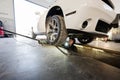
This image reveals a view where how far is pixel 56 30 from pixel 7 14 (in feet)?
22.4

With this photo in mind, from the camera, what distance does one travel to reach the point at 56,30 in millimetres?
1979

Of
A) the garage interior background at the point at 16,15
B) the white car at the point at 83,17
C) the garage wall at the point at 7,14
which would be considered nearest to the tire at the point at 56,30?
the white car at the point at 83,17

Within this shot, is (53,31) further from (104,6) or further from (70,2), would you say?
(104,6)

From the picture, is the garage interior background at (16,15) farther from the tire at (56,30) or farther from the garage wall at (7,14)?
the tire at (56,30)

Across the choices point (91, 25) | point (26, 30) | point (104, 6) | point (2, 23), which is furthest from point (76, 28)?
point (2, 23)

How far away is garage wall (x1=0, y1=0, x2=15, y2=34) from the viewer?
735 cm

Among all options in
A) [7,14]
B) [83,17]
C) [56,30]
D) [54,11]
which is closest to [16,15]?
[7,14]

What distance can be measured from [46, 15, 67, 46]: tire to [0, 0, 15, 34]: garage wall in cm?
640

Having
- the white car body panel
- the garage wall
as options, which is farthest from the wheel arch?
the garage wall

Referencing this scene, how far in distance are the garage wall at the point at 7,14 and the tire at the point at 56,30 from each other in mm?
6397

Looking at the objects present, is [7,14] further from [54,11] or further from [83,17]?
[83,17]

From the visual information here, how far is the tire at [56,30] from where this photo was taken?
179 cm

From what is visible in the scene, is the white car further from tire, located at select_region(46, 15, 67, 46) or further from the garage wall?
the garage wall

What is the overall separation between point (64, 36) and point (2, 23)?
22.3 ft
